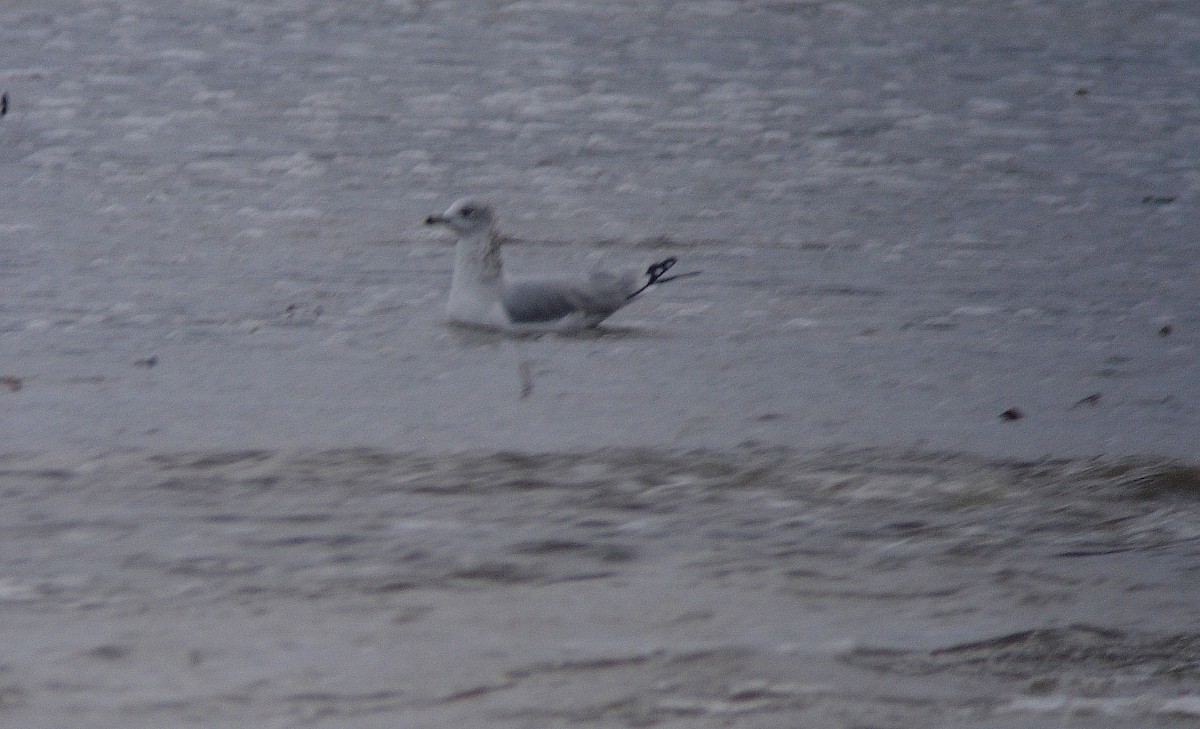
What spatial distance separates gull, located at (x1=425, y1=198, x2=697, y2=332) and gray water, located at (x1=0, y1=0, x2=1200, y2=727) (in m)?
0.12

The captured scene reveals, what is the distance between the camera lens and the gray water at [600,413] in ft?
13.6

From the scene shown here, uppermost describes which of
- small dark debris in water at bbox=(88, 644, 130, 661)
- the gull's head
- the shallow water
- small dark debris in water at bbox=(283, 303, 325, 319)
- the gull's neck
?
small dark debris in water at bbox=(88, 644, 130, 661)

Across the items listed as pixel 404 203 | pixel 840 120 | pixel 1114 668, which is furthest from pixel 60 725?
pixel 840 120

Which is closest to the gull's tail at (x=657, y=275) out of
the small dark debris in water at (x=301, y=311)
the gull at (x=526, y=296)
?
the gull at (x=526, y=296)

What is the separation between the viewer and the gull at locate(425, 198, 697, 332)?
7953 millimetres

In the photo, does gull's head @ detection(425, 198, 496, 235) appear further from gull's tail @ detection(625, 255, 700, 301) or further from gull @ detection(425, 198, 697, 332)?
gull's tail @ detection(625, 255, 700, 301)

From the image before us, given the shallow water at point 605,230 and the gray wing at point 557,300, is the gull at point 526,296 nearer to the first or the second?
the gray wing at point 557,300

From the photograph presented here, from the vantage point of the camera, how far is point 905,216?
1052 cm

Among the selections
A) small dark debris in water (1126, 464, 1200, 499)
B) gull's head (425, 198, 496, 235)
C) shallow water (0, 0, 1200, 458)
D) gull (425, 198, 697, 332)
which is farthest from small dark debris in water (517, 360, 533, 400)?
small dark debris in water (1126, 464, 1200, 499)

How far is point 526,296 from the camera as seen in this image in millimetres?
8031

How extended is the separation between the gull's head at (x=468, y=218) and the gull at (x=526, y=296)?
13 centimetres

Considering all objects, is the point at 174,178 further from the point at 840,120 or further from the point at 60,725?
the point at 60,725

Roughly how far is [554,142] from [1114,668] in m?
8.60

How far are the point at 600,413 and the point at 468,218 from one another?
216 centimetres
